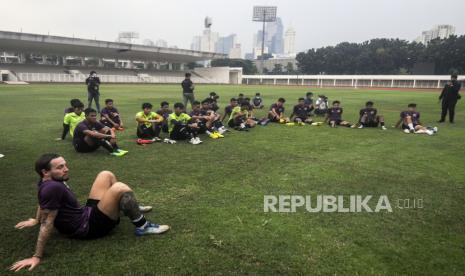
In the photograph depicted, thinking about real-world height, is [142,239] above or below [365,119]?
below

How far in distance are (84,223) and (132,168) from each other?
3.13 m

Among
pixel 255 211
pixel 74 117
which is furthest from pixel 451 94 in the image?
pixel 74 117

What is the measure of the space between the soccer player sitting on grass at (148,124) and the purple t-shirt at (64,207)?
5934 millimetres

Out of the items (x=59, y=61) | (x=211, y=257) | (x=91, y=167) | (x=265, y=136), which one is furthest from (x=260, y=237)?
(x=59, y=61)

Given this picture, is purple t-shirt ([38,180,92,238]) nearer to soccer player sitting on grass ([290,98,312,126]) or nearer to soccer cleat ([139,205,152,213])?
Result: soccer cleat ([139,205,152,213])

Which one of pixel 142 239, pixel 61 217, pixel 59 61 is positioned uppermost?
pixel 59 61

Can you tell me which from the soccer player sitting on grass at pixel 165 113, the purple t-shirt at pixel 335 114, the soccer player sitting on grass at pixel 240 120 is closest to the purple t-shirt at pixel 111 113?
the soccer player sitting on grass at pixel 165 113

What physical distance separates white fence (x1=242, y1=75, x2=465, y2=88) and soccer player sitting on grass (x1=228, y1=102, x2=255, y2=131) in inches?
2336

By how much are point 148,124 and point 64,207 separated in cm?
630

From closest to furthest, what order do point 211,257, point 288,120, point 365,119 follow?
point 211,257 < point 365,119 < point 288,120

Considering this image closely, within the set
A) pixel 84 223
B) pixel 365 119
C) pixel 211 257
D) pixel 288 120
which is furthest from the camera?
pixel 288 120

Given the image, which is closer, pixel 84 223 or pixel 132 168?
pixel 84 223

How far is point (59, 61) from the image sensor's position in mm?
69250

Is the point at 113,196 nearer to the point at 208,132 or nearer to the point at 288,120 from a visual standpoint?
the point at 208,132
